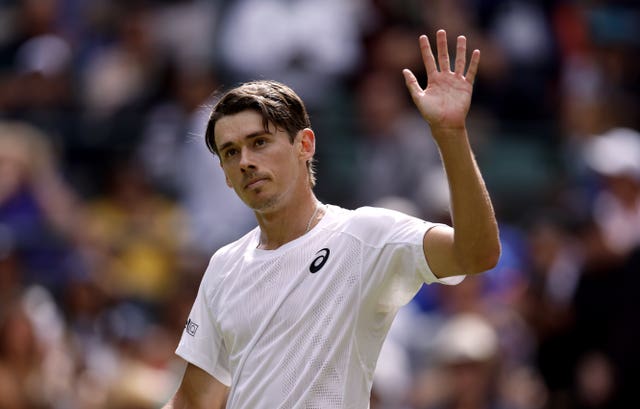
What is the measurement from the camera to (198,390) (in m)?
4.98

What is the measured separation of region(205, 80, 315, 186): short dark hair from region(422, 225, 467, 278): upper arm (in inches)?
30.3

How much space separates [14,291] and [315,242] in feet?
17.9

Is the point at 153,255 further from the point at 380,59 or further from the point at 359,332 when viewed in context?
the point at 359,332

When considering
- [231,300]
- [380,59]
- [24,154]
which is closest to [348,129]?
[380,59]

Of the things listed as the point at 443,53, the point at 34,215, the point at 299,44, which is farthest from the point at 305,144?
the point at 299,44

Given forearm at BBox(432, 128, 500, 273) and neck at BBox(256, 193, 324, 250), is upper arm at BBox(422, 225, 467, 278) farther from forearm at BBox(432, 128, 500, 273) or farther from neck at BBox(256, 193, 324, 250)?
neck at BBox(256, 193, 324, 250)

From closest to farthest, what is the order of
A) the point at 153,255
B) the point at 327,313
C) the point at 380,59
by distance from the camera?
the point at 327,313, the point at 153,255, the point at 380,59

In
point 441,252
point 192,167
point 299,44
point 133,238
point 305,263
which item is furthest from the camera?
point 299,44

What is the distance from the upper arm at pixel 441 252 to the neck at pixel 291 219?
62 centimetres

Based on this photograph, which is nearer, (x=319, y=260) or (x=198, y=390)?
(x=319, y=260)

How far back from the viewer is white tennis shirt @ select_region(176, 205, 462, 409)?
4.46m

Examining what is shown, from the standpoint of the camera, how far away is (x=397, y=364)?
8.34 meters

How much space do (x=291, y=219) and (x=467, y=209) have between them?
91 centimetres

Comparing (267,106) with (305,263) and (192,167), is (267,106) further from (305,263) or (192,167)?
(192,167)
